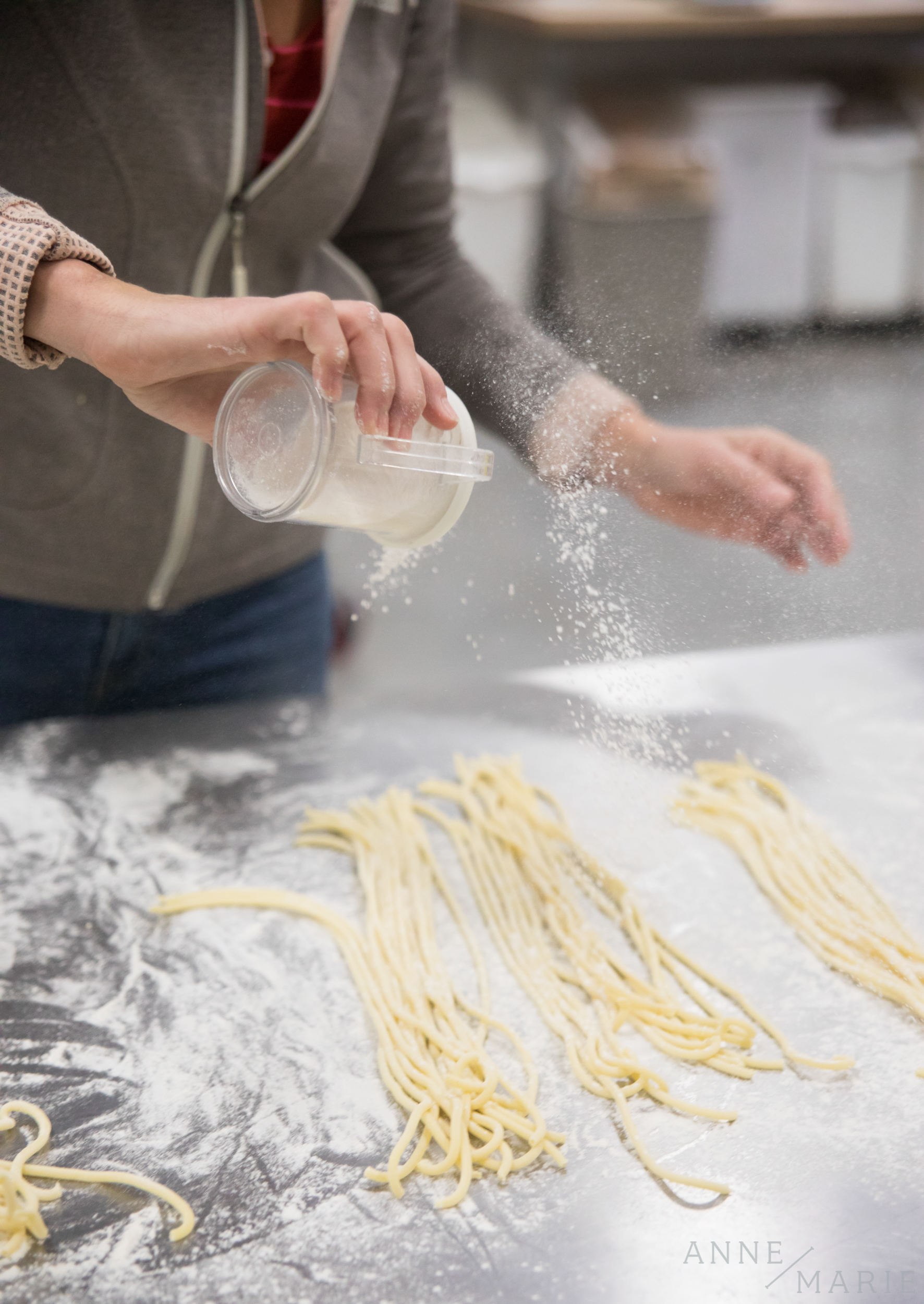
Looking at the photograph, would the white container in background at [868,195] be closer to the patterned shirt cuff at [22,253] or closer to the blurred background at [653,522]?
the blurred background at [653,522]

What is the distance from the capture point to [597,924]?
100 centimetres

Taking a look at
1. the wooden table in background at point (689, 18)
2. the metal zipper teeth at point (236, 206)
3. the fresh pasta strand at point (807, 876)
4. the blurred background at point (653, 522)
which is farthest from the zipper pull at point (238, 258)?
the wooden table in background at point (689, 18)

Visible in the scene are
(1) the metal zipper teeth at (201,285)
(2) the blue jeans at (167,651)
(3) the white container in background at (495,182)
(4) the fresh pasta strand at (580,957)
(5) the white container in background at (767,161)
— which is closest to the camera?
(4) the fresh pasta strand at (580,957)

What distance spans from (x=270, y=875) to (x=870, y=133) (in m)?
3.78

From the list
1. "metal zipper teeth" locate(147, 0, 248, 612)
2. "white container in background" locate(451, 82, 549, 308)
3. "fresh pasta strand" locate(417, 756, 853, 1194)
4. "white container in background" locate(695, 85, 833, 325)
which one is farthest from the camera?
"white container in background" locate(695, 85, 833, 325)

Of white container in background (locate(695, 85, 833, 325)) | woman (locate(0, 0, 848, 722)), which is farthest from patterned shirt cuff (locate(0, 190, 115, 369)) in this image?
white container in background (locate(695, 85, 833, 325))

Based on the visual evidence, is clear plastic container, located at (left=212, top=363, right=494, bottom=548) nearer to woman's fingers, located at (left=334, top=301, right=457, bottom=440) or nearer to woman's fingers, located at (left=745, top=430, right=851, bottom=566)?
woman's fingers, located at (left=334, top=301, right=457, bottom=440)

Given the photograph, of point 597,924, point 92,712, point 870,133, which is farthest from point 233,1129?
point 870,133

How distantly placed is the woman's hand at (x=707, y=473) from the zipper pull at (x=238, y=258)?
13.0 inches

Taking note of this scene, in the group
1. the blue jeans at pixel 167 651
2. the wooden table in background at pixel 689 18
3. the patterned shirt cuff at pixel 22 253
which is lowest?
the blue jeans at pixel 167 651

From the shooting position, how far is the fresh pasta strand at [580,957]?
82cm

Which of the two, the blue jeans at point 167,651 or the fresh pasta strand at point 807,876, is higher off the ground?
the blue jeans at point 167,651

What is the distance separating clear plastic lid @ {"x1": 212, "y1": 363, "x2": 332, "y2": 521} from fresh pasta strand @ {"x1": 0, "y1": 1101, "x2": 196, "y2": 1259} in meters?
0.42

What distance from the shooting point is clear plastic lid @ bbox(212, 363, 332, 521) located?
758mm
